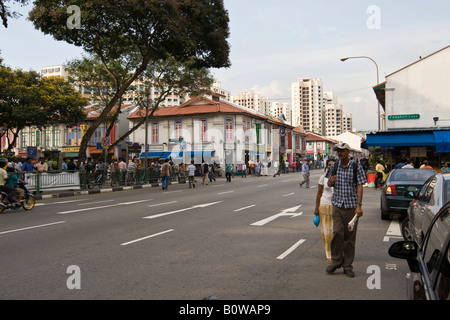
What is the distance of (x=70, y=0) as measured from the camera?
1939 centimetres

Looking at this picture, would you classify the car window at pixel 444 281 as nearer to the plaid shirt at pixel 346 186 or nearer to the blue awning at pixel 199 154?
the plaid shirt at pixel 346 186

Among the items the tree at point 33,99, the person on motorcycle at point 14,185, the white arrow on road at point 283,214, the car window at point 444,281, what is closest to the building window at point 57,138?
the tree at point 33,99

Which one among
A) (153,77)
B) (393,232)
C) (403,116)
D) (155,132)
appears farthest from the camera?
(155,132)

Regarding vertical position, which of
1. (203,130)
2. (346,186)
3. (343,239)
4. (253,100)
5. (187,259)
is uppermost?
(253,100)

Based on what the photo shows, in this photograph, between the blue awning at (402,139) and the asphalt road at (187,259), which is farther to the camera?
the blue awning at (402,139)

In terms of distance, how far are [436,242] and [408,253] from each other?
0.32 metres

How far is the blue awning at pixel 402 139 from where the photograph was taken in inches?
895

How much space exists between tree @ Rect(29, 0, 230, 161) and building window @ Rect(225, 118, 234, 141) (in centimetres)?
2431

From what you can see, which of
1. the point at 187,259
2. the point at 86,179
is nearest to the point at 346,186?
the point at 187,259

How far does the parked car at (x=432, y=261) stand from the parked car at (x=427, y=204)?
3168 millimetres

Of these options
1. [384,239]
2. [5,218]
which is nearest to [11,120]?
[5,218]

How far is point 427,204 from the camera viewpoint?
652 centimetres

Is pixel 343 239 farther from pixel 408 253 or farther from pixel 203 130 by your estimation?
pixel 203 130

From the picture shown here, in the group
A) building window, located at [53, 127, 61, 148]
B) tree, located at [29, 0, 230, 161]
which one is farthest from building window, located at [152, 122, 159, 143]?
tree, located at [29, 0, 230, 161]
